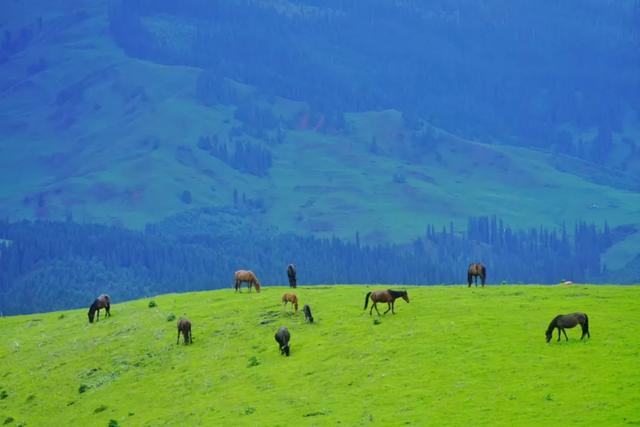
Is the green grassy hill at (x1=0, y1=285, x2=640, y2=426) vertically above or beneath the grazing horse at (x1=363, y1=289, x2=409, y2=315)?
beneath

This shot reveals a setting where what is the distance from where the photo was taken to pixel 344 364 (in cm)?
5319

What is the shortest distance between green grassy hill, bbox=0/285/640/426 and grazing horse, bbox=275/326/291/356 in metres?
0.62

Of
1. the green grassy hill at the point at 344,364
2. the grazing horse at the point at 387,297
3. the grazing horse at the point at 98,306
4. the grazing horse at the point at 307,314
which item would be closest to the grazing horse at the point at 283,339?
the green grassy hill at the point at 344,364

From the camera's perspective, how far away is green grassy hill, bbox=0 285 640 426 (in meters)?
43.9

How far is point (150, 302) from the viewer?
79.2 m

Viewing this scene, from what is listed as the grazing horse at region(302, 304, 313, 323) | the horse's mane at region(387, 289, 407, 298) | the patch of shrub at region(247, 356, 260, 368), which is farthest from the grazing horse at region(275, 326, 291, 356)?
the horse's mane at region(387, 289, 407, 298)

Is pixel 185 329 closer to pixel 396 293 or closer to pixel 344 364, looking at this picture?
pixel 396 293

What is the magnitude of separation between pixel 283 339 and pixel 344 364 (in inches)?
213

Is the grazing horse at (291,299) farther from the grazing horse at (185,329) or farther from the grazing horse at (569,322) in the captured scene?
the grazing horse at (569,322)

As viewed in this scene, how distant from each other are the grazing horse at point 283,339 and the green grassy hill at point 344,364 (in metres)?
0.62

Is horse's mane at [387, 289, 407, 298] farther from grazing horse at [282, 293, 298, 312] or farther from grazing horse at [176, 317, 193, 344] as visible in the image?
grazing horse at [176, 317, 193, 344]

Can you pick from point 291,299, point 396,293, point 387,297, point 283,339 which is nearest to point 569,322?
point 387,297

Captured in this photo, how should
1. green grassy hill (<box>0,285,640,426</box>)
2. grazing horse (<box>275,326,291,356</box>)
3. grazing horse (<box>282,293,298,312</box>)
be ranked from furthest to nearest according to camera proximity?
1. grazing horse (<box>282,293,298,312</box>)
2. grazing horse (<box>275,326,291,356</box>)
3. green grassy hill (<box>0,285,640,426</box>)

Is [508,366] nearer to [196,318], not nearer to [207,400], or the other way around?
[207,400]
